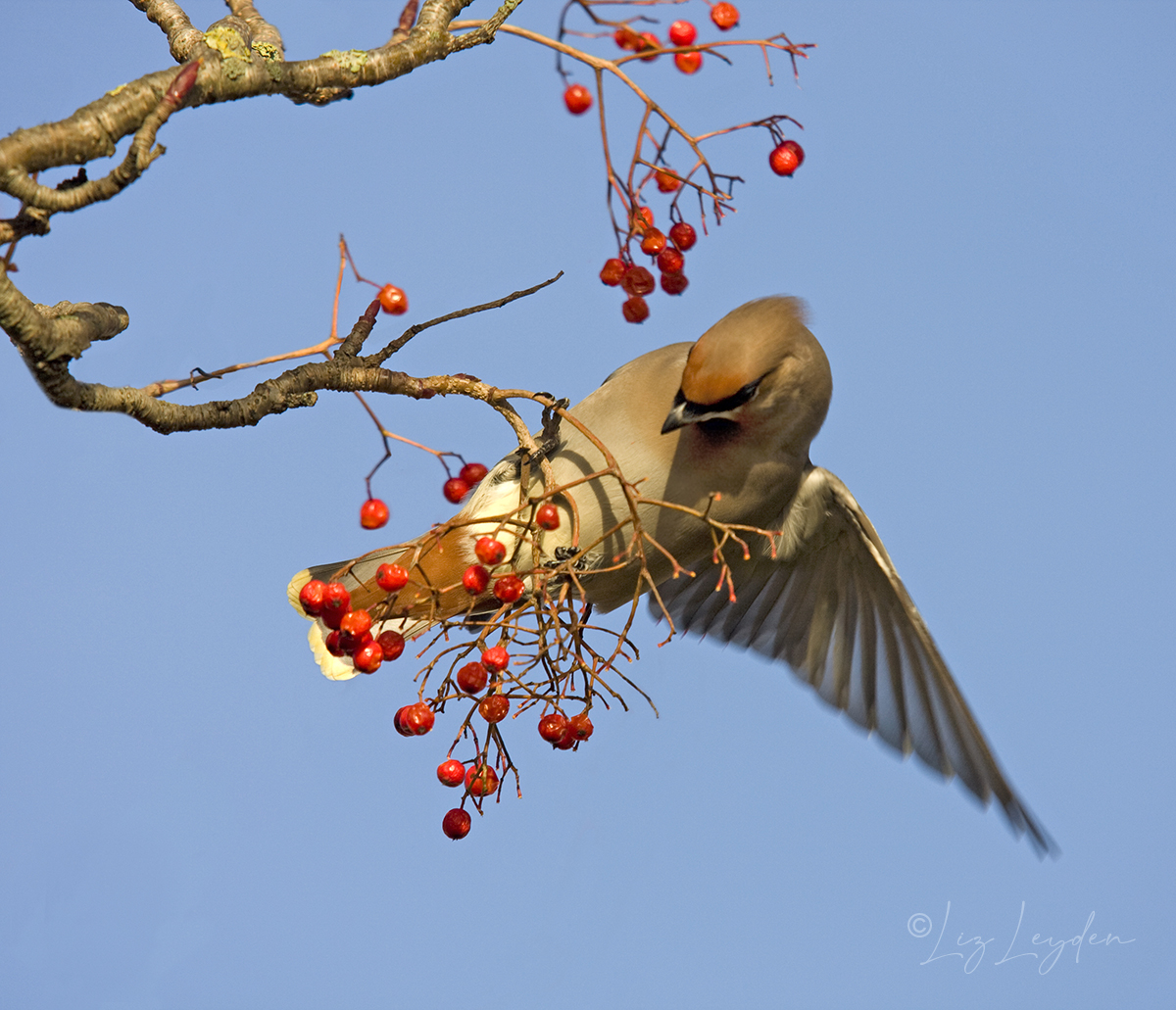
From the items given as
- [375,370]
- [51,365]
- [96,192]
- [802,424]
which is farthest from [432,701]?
[802,424]

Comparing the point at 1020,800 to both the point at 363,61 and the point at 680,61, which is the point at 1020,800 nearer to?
the point at 680,61

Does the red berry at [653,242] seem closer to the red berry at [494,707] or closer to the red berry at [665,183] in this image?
the red berry at [665,183]

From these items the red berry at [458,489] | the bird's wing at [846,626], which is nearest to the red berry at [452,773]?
the red berry at [458,489]

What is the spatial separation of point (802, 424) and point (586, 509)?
62 cm

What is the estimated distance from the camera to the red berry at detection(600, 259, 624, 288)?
272cm

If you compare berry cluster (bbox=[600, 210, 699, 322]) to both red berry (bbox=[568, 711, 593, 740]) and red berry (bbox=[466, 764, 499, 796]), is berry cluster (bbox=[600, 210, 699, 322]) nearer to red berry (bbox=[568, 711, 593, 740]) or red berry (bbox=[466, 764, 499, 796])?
red berry (bbox=[568, 711, 593, 740])

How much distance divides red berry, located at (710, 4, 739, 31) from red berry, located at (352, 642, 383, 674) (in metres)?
1.37

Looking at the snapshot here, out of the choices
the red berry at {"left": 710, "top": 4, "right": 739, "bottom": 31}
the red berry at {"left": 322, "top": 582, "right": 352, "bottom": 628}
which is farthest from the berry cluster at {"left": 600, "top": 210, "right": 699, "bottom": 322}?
the red berry at {"left": 322, "top": 582, "right": 352, "bottom": 628}

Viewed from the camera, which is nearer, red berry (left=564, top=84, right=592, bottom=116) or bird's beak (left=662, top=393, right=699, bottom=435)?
red berry (left=564, top=84, right=592, bottom=116)

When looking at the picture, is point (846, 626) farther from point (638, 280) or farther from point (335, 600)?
point (335, 600)

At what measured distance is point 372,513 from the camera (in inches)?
96.1

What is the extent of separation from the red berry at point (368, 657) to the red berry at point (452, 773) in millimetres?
269

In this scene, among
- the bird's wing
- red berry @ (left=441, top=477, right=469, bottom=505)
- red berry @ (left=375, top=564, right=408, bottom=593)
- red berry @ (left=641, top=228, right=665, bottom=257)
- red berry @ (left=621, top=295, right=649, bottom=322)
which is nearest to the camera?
red berry @ (left=375, top=564, right=408, bottom=593)

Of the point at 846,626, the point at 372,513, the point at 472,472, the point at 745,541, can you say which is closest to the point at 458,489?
the point at 472,472
